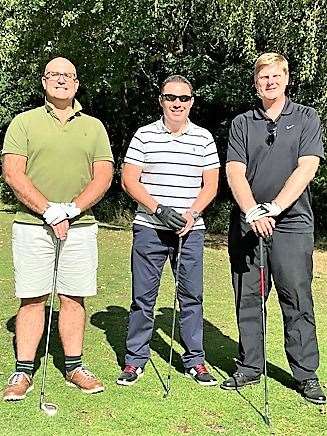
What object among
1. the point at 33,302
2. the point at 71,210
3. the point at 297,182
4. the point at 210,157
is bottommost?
the point at 33,302

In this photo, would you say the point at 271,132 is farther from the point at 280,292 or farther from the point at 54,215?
the point at 54,215

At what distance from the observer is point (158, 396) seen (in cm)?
468

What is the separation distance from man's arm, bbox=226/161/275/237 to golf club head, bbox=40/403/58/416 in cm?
162

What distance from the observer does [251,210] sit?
4.49 metres

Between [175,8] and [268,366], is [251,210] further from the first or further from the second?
[175,8]

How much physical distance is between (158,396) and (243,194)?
4.57ft

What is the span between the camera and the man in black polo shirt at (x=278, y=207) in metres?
4.53

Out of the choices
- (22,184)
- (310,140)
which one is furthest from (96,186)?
(310,140)

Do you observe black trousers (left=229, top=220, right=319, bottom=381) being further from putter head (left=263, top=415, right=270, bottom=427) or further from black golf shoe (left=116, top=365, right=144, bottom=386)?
black golf shoe (left=116, top=365, right=144, bottom=386)

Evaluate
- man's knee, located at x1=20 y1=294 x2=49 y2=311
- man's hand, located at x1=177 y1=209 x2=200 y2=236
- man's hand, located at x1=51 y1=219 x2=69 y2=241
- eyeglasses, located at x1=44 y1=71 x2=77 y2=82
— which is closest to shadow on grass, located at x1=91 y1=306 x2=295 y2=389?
man's knee, located at x1=20 y1=294 x2=49 y2=311

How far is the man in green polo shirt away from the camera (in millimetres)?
4449

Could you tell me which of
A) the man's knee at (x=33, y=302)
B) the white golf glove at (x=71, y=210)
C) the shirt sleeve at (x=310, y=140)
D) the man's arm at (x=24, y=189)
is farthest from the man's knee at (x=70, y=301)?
the shirt sleeve at (x=310, y=140)

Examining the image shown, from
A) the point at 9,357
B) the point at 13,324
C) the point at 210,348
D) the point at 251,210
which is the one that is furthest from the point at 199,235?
the point at 13,324

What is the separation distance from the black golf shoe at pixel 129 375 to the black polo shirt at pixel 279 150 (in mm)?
1372
